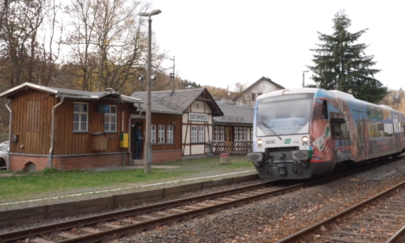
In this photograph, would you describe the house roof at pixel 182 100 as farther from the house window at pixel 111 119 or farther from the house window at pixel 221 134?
the house window at pixel 111 119

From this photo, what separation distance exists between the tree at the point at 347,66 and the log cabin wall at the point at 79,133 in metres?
23.1

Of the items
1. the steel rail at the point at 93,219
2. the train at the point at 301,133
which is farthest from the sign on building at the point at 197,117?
the steel rail at the point at 93,219

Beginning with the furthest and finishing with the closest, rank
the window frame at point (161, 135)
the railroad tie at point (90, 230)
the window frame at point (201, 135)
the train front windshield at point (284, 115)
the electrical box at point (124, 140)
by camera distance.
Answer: the window frame at point (201, 135) → the window frame at point (161, 135) → the electrical box at point (124, 140) → the train front windshield at point (284, 115) → the railroad tie at point (90, 230)

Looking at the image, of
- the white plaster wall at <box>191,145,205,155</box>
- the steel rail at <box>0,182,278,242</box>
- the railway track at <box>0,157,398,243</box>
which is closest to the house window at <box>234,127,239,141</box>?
the white plaster wall at <box>191,145,205,155</box>

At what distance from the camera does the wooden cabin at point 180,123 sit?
70.4 ft

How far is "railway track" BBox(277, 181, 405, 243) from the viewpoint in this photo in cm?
638

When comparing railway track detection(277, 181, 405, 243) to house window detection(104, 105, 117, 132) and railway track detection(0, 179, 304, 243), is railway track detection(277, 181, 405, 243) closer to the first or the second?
railway track detection(0, 179, 304, 243)

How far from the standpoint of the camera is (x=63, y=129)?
52.4 ft

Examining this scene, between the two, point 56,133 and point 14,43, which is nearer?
point 56,133

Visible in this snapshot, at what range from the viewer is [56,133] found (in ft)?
51.6

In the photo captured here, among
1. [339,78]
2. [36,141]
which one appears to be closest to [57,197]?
[36,141]

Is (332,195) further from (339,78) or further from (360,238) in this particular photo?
(339,78)

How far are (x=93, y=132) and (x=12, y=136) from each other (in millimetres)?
3749

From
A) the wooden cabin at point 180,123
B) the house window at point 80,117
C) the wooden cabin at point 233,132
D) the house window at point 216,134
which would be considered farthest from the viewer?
the house window at point 216,134
